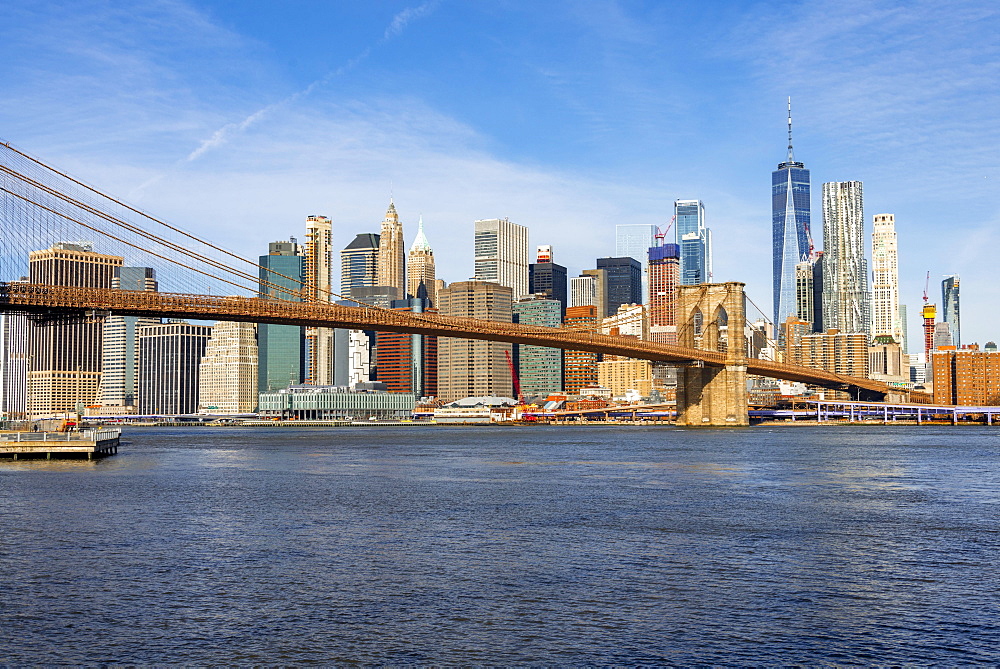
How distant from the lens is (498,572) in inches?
795

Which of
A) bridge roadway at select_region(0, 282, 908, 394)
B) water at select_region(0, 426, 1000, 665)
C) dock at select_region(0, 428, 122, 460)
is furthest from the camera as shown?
bridge roadway at select_region(0, 282, 908, 394)

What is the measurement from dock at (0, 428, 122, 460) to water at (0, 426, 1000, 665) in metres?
14.2

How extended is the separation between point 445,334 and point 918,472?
135ft

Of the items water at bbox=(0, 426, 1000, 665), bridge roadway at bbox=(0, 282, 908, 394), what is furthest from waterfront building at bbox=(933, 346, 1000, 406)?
water at bbox=(0, 426, 1000, 665)

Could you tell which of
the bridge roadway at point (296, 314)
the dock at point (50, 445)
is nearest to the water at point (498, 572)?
the dock at point (50, 445)

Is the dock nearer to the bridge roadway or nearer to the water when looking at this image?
the bridge roadway

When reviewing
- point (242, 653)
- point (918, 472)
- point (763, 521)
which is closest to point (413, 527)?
point (763, 521)

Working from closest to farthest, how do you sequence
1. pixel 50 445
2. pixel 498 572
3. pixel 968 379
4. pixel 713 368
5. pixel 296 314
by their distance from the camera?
pixel 498 572 → pixel 50 445 → pixel 296 314 → pixel 713 368 → pixel 968 379

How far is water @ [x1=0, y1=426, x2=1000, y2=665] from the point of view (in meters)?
15.1

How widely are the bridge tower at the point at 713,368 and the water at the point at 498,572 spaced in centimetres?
6145

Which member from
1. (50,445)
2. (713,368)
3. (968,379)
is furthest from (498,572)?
(968,379)

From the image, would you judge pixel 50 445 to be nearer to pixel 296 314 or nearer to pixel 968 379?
pixel 296 314

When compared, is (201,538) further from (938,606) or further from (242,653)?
(938,606)

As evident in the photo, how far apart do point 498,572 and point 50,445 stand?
3844 centimetres
